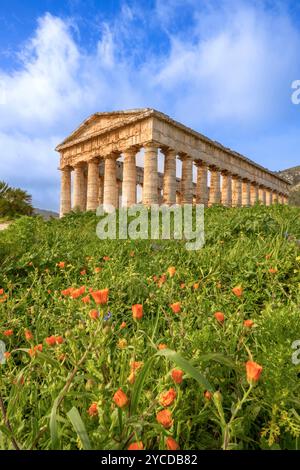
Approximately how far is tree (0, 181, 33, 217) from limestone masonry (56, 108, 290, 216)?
3.94 metres

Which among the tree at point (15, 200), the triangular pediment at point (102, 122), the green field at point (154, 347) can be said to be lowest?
the green field at point (154, 347)

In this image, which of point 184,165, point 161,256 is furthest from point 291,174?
point 161,256

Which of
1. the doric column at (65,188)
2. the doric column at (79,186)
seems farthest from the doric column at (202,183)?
the doric column at (65,188)

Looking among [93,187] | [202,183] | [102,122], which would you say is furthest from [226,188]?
[102,122]

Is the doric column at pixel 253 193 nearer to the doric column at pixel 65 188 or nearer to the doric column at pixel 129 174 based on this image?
the doric column at pixel 129 174

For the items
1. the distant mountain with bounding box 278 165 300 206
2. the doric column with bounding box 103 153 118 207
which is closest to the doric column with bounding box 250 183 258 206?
the doric column with bounding box 103 153 118 207

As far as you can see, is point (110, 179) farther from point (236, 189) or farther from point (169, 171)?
point (236, 189)

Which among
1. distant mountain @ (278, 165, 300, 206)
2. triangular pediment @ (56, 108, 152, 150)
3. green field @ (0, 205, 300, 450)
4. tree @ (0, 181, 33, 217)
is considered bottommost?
green field @ (0, 205, 300, 450)

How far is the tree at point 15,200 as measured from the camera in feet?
99.2

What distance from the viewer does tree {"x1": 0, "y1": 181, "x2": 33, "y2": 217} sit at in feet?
99.2

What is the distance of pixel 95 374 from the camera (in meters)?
1.77

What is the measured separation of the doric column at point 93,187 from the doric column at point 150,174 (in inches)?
243

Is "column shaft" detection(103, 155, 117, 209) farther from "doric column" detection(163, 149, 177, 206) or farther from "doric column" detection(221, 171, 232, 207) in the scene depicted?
"doric column" detection(221, 171, 232, 207)
